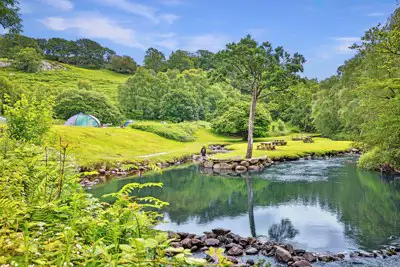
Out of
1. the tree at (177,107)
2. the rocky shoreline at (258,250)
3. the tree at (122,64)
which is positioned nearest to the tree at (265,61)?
the rocky shoreline at (258,250)

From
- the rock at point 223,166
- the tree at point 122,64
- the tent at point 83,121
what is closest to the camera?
the rock at point 223,166

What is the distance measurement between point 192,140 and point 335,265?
49.3 meters

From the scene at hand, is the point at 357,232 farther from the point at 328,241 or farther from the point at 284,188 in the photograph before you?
the point at 284,188

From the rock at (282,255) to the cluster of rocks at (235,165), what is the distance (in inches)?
833

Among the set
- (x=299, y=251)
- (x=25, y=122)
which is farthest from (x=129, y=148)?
(x=299, y=251)

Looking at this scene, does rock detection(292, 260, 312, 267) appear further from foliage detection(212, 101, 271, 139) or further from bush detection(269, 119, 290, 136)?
bush detection(269, 119, 290, 136)

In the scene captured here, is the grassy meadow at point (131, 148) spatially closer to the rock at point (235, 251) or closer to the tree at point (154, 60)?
the rock at point (235, 251)

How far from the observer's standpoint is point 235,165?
34.1 metres

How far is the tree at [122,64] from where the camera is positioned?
15688 centimetres

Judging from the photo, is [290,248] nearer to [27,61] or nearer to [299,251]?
[299,251]

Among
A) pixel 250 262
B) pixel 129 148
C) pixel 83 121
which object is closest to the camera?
pixel 250 262

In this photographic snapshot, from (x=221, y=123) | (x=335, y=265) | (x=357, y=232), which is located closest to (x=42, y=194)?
(x=335, y=265)

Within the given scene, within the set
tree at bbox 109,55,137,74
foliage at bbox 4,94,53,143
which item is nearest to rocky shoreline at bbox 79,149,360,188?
foliage at bbox 4,94,53,143

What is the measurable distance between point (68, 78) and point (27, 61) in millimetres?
14920
